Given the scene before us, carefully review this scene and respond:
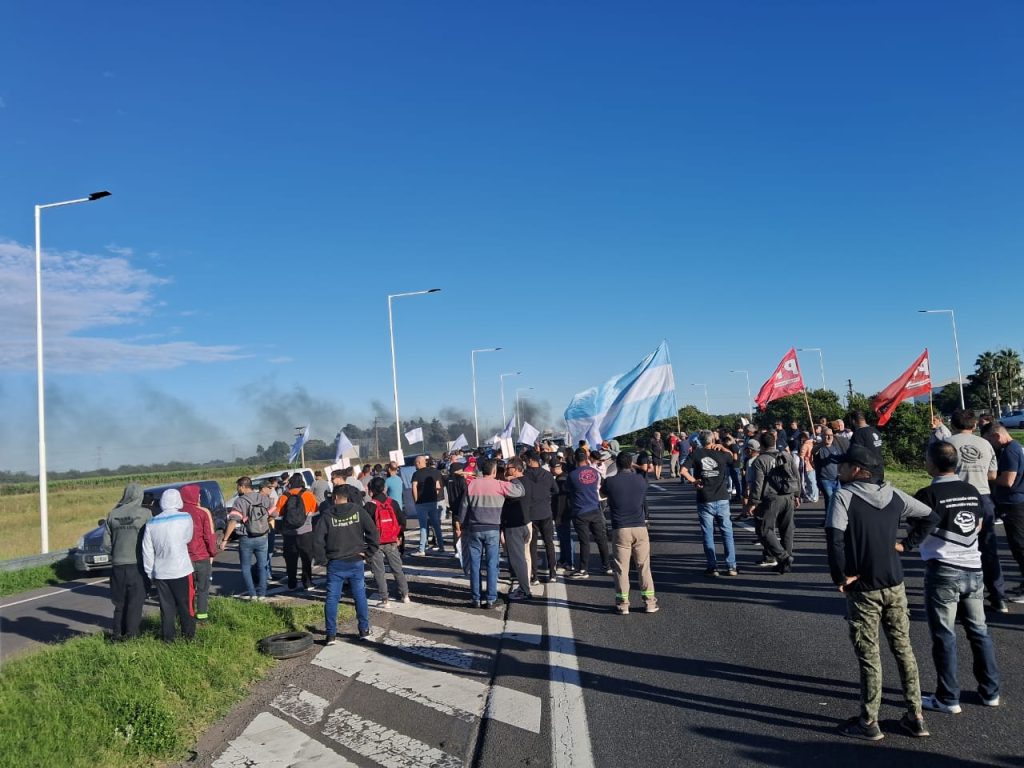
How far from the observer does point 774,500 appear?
10.4 metres

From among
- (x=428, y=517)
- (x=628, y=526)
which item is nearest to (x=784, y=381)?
(x=428, y=517)

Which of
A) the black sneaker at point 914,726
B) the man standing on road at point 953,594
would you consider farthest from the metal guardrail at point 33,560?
the man standing on road at point 953,594

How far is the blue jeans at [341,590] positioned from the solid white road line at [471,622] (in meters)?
0.96

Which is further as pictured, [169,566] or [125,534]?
[125,534]

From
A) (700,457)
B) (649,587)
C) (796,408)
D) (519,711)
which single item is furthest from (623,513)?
(796,408)

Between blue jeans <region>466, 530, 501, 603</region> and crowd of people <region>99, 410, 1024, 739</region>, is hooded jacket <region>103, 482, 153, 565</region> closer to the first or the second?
crowd of people <region>99, 410, 1024, 739</region>

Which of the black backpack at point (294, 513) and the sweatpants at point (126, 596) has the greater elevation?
the black backpack at point (294, 513)

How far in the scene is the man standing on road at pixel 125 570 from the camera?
853cm

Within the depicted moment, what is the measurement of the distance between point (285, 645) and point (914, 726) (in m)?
5.87

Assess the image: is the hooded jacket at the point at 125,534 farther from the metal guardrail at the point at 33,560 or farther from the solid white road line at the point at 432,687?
the metal guardrail at the point at 33,560

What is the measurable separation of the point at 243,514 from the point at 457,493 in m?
3.39

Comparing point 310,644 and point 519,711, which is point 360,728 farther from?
point 310,644

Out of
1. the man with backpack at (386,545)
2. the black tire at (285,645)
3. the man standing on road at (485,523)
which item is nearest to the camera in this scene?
the black tire at (285,645)

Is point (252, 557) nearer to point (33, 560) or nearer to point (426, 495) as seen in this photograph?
point (426, 495)
